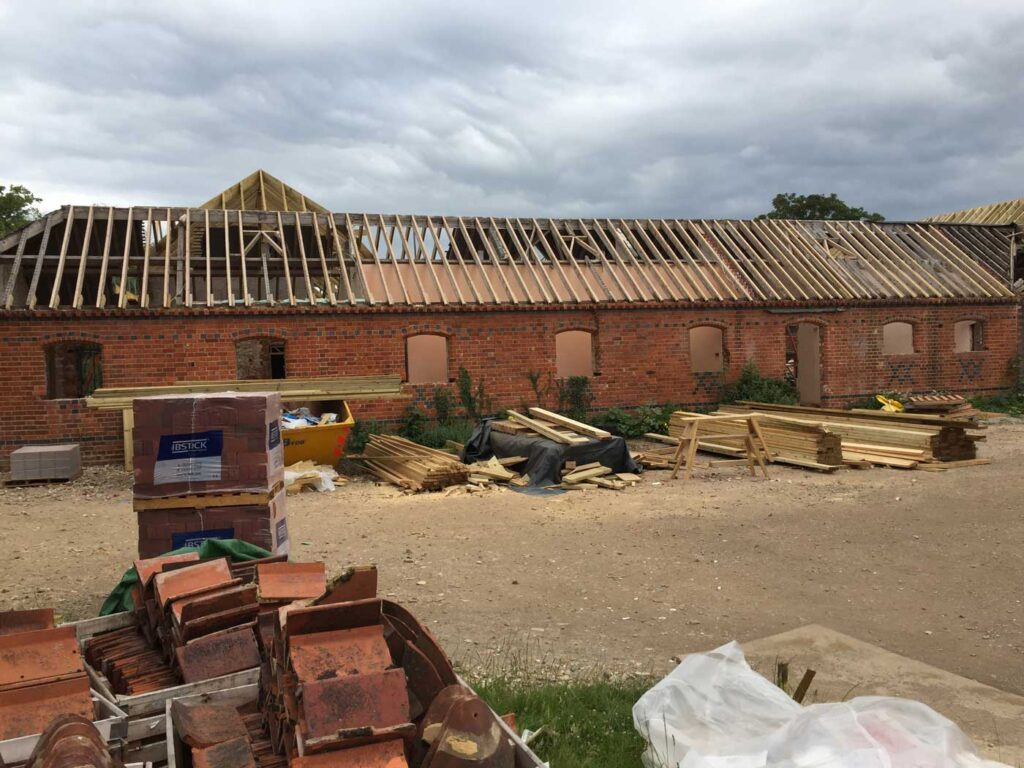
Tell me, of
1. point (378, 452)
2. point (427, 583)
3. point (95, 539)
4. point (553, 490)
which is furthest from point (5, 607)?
point (378, 452)

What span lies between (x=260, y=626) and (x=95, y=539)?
19.6 ft

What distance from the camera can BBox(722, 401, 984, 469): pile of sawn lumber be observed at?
499 inches

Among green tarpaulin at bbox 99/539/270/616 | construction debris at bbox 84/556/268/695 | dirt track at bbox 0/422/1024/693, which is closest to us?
construction debris at bbox 84/556/268/695

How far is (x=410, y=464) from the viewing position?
12578 millimetres

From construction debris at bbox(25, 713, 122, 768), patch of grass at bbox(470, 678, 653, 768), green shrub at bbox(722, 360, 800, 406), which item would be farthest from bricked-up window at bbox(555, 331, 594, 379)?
construction debris at bbox(25, 713, 122, 768)

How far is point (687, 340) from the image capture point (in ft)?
58.9

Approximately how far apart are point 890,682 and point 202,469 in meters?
5.19

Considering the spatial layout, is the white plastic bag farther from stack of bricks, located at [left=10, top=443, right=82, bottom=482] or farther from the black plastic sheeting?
stack of bricks, located at [left=10, top=443, right=82, bottom=482]

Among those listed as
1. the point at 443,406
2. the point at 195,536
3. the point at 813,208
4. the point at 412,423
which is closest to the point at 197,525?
the point at 195,536

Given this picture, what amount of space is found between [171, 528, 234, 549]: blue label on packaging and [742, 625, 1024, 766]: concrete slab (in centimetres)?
418

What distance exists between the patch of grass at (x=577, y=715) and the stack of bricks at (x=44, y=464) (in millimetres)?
10830

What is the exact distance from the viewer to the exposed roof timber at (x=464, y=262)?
1541cm

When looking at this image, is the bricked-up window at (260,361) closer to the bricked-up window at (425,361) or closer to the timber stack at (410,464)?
the bricked-up window at (425,361)

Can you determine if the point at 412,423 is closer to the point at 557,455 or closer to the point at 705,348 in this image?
the point at 557,455
